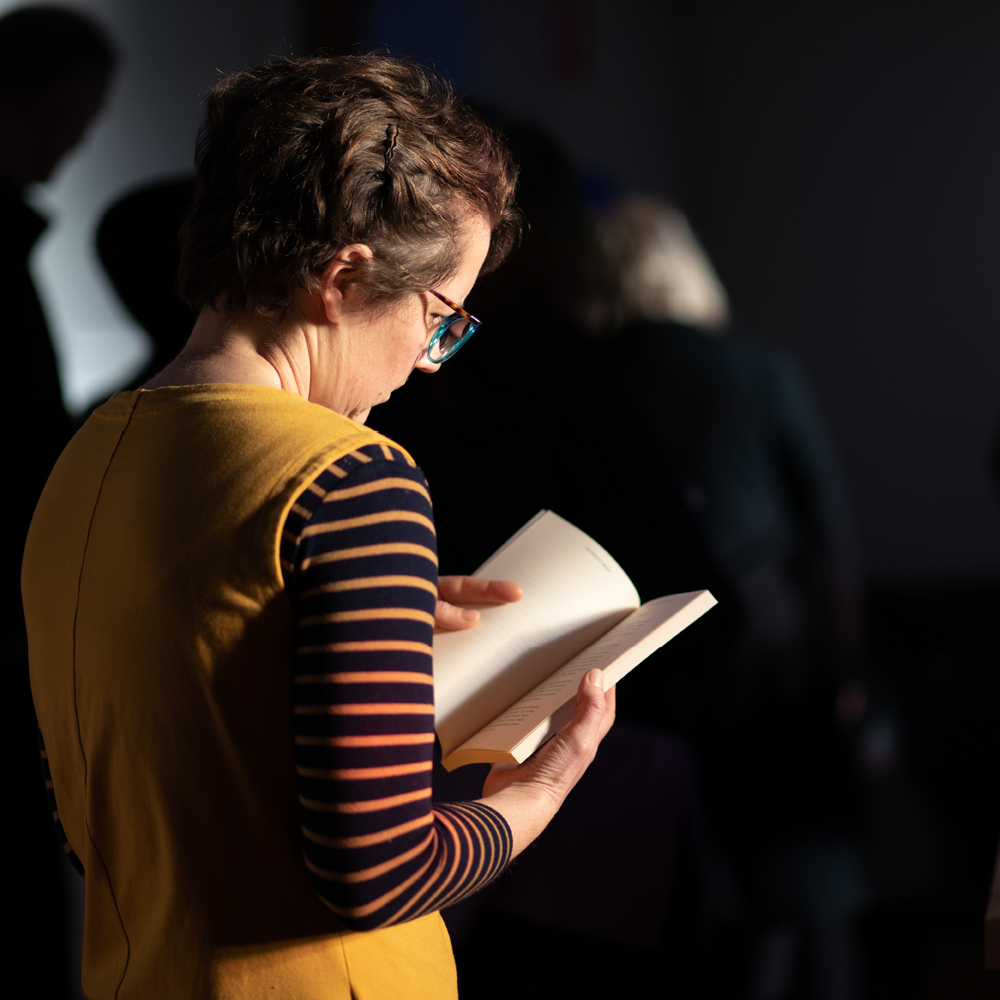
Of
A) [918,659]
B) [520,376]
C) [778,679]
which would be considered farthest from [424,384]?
[918,659]

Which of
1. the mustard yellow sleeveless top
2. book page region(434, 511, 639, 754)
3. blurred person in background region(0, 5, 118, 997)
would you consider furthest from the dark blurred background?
the mustard yellow sleeveless top

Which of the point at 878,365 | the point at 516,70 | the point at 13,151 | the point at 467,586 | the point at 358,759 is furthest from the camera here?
the point at 878,365

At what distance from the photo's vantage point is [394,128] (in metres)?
0.69

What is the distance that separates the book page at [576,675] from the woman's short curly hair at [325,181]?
29 cm

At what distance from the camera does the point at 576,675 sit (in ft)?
2.65

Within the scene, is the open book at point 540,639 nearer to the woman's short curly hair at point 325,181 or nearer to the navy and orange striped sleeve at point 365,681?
the navy and orange striped sleeve at point 365,681

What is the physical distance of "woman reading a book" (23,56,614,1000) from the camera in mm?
619

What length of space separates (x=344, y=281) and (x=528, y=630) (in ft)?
1.07

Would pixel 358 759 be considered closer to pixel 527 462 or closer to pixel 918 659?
pixel 527 462

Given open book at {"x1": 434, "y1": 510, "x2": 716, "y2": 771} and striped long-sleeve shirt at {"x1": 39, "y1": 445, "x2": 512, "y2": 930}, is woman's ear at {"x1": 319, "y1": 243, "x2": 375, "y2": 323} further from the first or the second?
open book at {"x1": 434, "y1": 510, "x2": 716, "y2": 771}

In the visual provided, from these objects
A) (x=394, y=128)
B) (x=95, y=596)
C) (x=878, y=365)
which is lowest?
(x=878, y=365)

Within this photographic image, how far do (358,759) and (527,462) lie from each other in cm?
75

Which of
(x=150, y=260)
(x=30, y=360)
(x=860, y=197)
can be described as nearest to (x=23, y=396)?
(x=30, y=360)

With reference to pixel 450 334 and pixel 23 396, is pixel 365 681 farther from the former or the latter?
pixel 23 396
